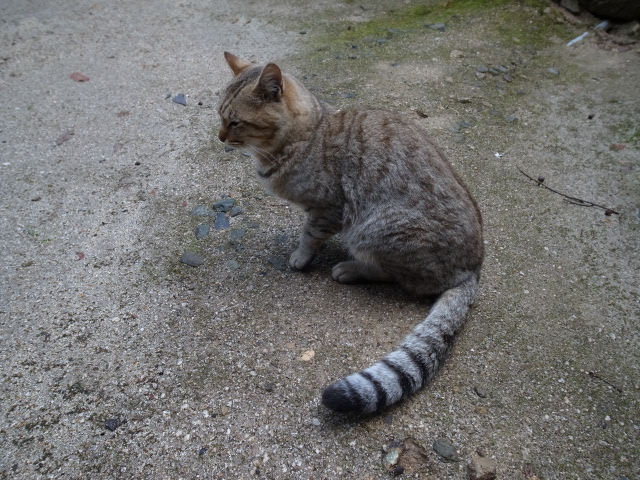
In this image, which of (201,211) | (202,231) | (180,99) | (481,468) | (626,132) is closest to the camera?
(481,468)

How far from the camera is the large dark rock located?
5.97 metres

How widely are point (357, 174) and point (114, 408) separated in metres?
1.97

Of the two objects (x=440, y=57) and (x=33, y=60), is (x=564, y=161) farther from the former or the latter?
(x=33, y=60)

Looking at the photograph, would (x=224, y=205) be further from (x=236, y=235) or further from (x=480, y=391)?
(x=480, y=391)

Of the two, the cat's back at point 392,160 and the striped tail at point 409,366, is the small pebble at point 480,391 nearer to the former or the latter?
the striped tail at point 409,366

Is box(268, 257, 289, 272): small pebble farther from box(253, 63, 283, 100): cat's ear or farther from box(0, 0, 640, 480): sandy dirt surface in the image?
box(253, 63, 283, 100): cat's ear

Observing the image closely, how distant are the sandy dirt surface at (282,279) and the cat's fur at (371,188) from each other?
0.22m

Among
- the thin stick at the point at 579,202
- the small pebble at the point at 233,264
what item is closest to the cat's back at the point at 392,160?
the small pebble at the point at 233,264

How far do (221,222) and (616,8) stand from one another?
573 cm

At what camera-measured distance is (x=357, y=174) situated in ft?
10.3

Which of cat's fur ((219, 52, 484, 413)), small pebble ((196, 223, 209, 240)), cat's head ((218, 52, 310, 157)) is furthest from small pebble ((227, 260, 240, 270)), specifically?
cat's head ((218, 52, 310, 157))

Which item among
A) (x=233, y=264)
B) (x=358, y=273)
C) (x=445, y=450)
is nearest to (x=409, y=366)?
(x=445, y=450)

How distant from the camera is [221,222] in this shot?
3.82m

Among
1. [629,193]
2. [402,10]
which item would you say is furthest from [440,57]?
[629,193]
